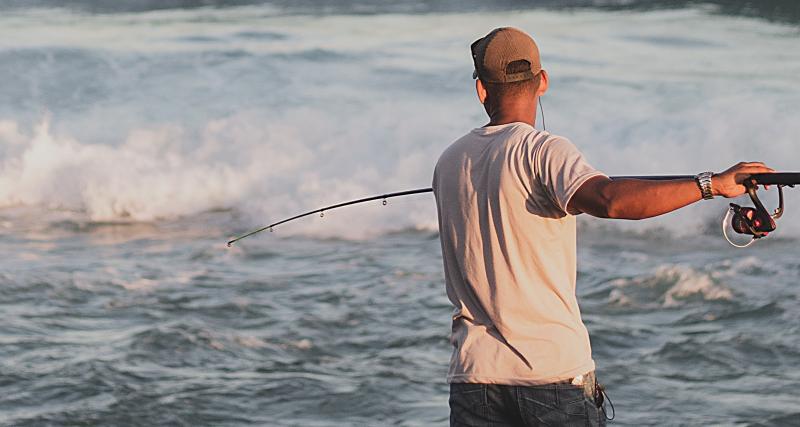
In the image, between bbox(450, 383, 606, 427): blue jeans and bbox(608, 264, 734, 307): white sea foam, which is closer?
bbox(450, 383, 606, 427): blue jeans

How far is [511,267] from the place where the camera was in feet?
8.94

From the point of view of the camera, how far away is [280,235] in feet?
32.3

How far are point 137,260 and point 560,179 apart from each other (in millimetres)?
6918

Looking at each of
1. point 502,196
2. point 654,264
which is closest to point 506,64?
point 502,196

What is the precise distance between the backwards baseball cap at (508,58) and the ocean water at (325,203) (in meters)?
3.08

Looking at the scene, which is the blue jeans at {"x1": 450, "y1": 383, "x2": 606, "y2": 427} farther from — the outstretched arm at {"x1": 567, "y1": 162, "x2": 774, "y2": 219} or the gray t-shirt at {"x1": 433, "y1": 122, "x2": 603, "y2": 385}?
the outstretched arm at {"x1": 567, "y1": 162, "x2": 774, "y2": 219}

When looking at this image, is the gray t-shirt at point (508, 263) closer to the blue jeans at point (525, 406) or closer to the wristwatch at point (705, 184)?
the blue jeans at point (525, 406)

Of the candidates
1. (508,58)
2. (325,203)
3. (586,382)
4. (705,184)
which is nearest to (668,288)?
(325,203)

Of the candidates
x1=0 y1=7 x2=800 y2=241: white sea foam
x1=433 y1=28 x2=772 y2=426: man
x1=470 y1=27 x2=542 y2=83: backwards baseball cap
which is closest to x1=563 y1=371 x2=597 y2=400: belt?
x1=433 y1=28 x2=772 y2=426: man

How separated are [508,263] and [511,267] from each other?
1 centimetres

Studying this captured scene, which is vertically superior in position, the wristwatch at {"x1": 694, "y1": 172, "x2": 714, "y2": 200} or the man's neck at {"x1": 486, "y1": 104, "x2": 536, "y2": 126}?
the man's neck at {"x1": 486, "y1": 104, "x2": 536, "y2": 126}

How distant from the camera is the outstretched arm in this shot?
2.51 metres

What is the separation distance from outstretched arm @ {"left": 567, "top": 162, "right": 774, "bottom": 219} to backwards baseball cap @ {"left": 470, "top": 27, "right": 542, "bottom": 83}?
1.09ft

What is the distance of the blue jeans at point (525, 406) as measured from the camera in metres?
2.75
